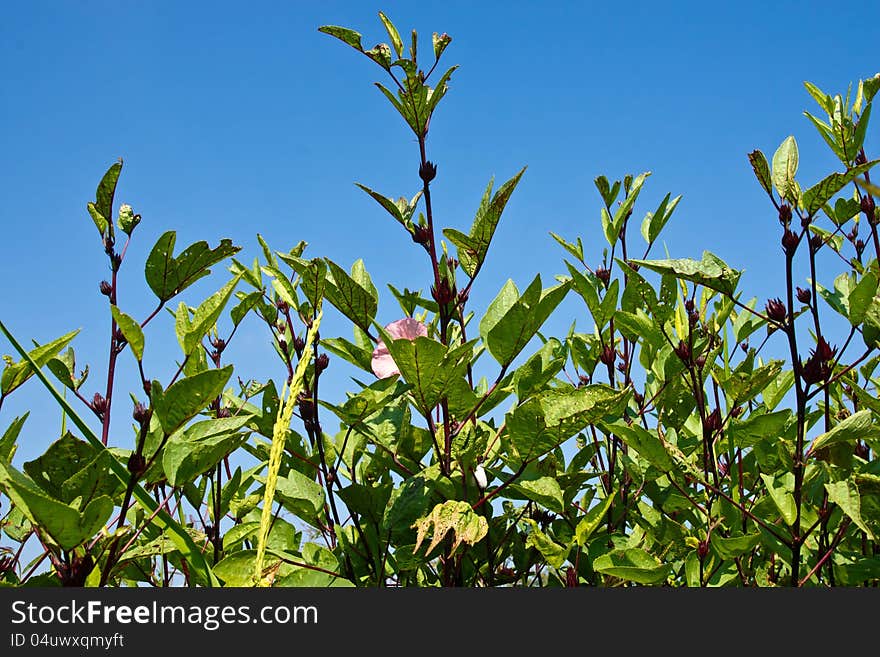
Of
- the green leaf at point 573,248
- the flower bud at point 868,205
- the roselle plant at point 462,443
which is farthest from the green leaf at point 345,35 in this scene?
the flower bud at point 868,205

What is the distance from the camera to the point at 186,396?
3.13 feet

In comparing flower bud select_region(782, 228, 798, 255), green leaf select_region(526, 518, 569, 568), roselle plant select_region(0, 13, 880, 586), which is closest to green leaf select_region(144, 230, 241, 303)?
roselle plant select_region(0, 13, 880, 586)

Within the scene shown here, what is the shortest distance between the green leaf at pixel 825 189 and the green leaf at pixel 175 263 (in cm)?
92

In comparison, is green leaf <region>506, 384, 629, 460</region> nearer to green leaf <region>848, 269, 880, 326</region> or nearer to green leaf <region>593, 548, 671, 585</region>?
green leaf <region>593, 548, 671, 585</region>

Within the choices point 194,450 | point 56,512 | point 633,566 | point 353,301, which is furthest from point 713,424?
point 56,512

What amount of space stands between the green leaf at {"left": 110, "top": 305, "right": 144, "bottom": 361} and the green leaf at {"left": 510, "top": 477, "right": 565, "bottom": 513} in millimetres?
587

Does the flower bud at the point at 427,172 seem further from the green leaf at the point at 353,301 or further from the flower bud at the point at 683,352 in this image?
the flower bud at the point at 683,352

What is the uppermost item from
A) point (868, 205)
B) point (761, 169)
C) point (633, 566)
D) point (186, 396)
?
point (868, 205)

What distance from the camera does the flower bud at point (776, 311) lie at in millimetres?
1104

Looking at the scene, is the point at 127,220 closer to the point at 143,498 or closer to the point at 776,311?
the point at 143,498

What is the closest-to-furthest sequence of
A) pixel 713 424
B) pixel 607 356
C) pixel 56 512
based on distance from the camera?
pixel 56 512, pixel 713 424, pixel 607 356

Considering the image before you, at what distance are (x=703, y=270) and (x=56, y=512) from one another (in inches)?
38.3

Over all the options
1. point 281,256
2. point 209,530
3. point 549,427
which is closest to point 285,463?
point 209,530

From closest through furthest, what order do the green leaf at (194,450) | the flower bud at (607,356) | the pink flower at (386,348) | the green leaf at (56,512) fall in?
the green leaf at (56,512) < the green leaf at (194,450) < the pink flower at (386,348) < the flower bud at (607,356)
